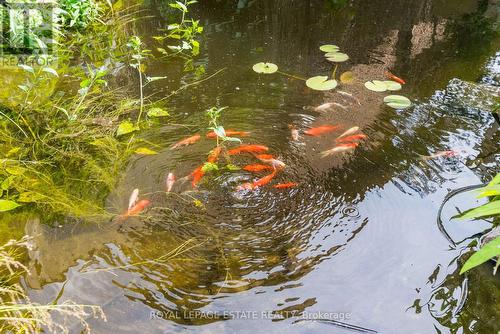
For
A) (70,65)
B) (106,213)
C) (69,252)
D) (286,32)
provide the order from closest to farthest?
1. (69,252)
2. (106,213)
3. (70,65)
4. (286,32)

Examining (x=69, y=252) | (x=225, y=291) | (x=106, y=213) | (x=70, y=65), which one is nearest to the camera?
(x=225, y=291)

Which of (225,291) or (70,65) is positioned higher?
(70,65)

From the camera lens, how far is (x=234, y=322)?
2480 mm

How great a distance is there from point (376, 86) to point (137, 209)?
2674 mm

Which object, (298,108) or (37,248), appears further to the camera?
(298,108)

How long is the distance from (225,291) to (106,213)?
1.06 metres

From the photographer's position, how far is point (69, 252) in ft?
9.44

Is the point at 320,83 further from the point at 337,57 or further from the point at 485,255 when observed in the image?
the point at 485,255

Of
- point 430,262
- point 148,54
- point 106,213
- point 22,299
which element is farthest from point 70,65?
point 430,262

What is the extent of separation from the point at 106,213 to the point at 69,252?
37 cm

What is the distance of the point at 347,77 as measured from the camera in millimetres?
4746

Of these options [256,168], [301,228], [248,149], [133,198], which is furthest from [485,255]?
[133,198]

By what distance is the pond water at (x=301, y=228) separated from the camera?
254 cm

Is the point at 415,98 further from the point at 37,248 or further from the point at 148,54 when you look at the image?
the point at 37,248
